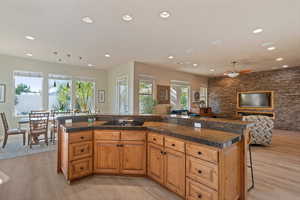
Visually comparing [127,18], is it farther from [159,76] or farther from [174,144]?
[159,76]

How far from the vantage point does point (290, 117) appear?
7242 mm

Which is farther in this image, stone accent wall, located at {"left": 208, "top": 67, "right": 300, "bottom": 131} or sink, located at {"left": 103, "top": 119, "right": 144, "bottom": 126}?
stone accent wall, located at {"left": 208, "top": 67, "right": 300, "bottom": 131}

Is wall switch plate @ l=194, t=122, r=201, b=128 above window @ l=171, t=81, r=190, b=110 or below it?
below

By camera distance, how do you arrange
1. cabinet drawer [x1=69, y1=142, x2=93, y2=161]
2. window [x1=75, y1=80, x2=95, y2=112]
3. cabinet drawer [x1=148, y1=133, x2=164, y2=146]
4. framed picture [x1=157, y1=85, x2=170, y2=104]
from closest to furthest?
cabinet drawer [x1=148, y1=133, x2=164, y2=146]
cabinet drawer [x1=69, y1=142, x2=93, y2=161]
window [x1=75, y1=80, x2=95, y2=112]
framed picture [x1=157, y1=85, x2=170, y2=104]

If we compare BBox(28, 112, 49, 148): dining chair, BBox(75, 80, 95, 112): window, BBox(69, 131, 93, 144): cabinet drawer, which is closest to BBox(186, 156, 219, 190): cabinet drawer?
BBox(69, 131, 93, 144): cabinet drawer

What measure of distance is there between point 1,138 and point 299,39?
9.91m

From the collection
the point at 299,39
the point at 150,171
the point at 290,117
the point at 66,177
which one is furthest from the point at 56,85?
the point at 290,117

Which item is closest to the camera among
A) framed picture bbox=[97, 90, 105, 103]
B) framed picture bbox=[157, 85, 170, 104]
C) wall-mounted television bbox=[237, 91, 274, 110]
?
framed picture bbox=[157, 85, 170, 104]

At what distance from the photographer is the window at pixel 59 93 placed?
6.39 m

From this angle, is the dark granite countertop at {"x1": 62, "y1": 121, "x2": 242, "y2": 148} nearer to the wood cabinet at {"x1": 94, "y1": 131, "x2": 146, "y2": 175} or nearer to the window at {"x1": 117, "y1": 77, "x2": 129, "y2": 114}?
the wood cabinet at {"x1": 94, "y1": 131, "x2": 146, "y2": 175}

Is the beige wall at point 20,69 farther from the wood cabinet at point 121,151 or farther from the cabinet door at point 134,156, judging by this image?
the cabinet door at point 134,156

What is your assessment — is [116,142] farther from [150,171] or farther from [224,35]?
[224,35]

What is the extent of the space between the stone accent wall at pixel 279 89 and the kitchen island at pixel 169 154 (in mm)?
7761

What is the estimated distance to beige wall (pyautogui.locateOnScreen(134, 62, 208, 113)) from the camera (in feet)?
20.7
